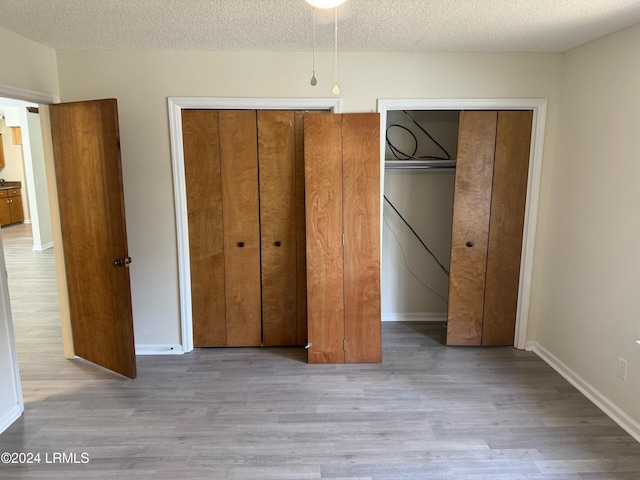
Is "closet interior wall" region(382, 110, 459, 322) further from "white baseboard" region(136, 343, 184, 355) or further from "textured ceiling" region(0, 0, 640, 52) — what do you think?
"white baseboard" region(136, 343, 184, 355)

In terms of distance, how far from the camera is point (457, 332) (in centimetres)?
356

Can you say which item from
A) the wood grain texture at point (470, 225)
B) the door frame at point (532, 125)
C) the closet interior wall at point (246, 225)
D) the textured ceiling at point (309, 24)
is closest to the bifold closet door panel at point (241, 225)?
the closet interior wall at point (246, 225)

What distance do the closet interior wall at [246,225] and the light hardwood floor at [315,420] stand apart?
10.8 inches

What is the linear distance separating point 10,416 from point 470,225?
3.42m

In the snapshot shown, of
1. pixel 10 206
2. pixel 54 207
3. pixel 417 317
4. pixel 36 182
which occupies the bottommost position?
pixel 417 317

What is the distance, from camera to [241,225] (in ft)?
11.1

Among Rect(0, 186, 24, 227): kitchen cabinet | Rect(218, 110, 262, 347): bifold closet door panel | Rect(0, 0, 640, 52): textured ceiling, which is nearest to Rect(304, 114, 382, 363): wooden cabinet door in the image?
Rect(218, 110, 262, 347): bifold closet door panel

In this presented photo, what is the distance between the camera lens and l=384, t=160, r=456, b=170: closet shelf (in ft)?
12.2

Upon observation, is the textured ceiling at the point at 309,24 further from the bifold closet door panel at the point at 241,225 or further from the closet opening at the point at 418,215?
the closet opening at the point at 418,215

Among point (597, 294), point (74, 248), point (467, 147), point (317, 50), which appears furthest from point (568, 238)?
Result: point (74, 248)

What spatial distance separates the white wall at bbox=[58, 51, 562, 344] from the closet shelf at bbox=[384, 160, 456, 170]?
2.10ft

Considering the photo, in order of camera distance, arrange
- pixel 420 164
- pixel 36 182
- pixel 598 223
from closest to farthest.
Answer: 1. pixel 598 223
2. pixel 420 164
3. pixel 36 182

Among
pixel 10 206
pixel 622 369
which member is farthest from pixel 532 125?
pixel 10 206

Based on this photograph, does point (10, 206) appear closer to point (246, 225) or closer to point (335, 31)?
point (246, 225)
